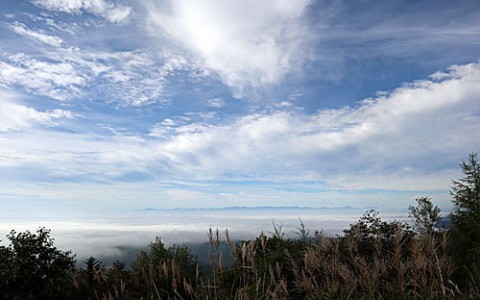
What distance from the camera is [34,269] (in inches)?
650

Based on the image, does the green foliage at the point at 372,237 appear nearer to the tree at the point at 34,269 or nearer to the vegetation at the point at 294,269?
the vegetation at the point at 294,269

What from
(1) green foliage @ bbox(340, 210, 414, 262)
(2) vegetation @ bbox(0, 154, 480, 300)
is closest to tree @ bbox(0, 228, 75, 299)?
(2) vegetation @ bbox(0, 154, 480, 300)

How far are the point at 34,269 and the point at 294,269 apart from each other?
14.1m

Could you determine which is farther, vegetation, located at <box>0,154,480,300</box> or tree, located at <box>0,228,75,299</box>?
tree, located at <box>0,228,75,299</box>

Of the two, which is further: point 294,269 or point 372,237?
point 372,237

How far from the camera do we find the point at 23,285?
625 inches

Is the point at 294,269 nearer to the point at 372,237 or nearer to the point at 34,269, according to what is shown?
the point at 372,237

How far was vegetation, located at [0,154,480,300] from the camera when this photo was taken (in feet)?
18.5

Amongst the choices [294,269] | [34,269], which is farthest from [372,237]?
[34,269]

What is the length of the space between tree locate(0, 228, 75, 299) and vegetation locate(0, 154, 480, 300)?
4cm

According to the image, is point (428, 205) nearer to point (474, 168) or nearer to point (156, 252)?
point (474, 168)

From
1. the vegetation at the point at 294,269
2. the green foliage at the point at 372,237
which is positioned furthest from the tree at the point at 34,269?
the green foliage at the point at 372,237

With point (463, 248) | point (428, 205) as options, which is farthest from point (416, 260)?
point (428, 205)

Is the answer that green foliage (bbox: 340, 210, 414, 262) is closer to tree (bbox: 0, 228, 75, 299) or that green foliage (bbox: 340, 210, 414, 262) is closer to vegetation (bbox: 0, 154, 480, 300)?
vegetation (bbox: 0, 154, 480, 300)
